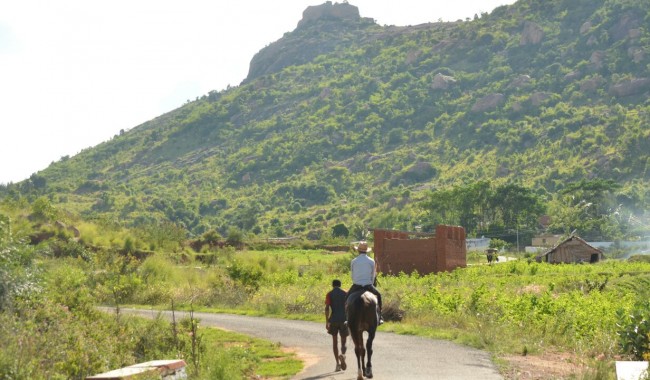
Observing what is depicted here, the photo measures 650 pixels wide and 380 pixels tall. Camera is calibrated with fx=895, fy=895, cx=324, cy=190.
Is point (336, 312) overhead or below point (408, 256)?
below

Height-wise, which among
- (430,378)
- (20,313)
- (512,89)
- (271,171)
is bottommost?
(430,378)

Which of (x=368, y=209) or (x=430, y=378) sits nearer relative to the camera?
(x=430, y=378)

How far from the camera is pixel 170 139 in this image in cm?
19612

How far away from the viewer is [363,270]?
16.5 metres

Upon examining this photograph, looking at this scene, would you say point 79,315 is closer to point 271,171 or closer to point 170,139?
point 271,171

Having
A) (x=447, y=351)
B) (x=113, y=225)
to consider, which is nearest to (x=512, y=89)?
(x=113, y=225)

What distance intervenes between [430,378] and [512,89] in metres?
185

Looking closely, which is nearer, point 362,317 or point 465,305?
point 362,317

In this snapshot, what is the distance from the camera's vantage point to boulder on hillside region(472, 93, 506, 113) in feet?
608

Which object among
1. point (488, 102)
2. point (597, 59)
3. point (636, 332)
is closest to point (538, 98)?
point (488, 102)

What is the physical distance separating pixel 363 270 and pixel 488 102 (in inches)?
6915

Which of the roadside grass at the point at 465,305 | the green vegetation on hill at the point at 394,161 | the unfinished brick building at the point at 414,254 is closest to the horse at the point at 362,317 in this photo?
the roadside grass at the point at 465,305

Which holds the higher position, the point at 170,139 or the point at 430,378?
the point at 170,139

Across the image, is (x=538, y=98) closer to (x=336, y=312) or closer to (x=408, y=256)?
(x=408, y=256)
